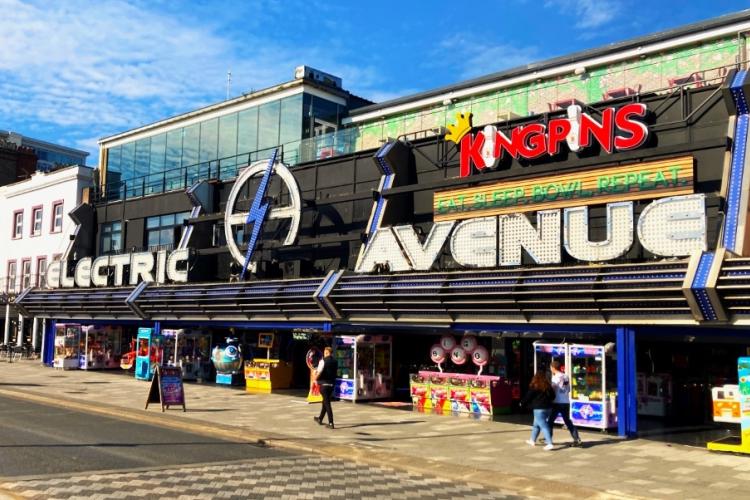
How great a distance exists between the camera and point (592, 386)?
17031 millimetres

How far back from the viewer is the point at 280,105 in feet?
107

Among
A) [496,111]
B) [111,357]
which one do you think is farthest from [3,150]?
[496,111]

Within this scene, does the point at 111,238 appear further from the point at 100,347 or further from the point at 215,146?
the point at 215,146

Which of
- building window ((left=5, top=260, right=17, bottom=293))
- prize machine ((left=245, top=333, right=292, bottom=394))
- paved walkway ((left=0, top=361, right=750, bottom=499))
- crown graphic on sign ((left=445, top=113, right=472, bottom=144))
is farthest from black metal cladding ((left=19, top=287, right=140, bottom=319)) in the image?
crown graphic on sign ((left=445, top=113, right=472, bottom=144))

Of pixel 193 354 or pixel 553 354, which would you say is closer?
pixel 553 354

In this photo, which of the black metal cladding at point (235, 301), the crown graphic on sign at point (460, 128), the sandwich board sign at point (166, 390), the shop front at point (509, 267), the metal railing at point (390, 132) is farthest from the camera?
the black metal cladding at point (235, 301)

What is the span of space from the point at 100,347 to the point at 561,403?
25.0 m

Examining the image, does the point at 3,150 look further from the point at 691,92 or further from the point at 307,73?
the point at 691,92

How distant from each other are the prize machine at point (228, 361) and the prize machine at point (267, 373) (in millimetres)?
793

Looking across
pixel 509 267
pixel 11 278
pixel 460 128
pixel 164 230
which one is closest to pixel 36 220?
pixel 11 278

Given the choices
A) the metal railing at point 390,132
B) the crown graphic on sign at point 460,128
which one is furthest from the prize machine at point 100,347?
the crown graphic on sign at point 460,128

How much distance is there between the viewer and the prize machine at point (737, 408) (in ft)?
44.2

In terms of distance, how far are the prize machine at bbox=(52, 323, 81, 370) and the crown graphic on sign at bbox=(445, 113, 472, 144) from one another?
20.5m

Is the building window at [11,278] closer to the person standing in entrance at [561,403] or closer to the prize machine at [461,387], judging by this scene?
the prize machine at [461,387]
